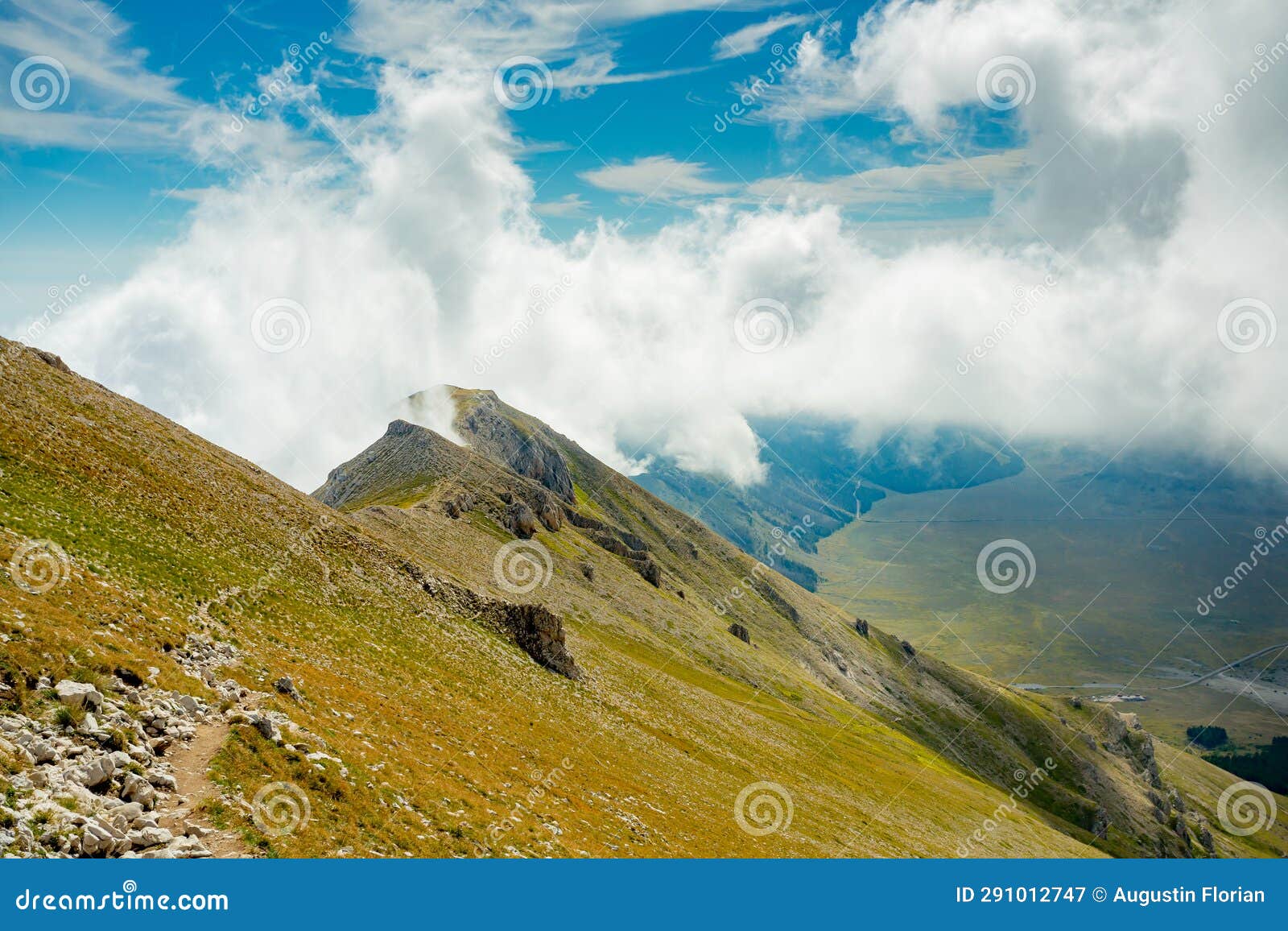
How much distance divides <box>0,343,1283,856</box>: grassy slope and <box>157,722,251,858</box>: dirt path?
0.57 metres

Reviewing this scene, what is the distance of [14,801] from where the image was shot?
17234 millimetres

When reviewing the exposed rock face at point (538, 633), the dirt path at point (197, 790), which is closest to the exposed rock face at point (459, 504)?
the exposed rock face at point (538, 633)

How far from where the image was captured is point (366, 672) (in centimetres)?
4566

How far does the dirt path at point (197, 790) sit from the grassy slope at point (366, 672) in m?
0.57

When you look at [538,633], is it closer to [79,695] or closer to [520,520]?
[79,695]

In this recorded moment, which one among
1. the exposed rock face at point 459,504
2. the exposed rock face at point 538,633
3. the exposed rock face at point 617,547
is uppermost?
the exposed rock face at point 617,547

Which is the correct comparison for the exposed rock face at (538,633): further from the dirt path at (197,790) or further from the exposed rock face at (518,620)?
the dirt path at (197,790)

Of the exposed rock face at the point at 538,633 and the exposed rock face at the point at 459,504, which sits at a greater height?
the exposed rock face at the point at 459,504

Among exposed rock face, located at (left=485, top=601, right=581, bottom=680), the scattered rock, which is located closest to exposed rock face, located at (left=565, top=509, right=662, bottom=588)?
exposed rock face, located at (left=485, top=601, right=581, bottom=680)

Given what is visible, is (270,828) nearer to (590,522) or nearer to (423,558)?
(423,558)

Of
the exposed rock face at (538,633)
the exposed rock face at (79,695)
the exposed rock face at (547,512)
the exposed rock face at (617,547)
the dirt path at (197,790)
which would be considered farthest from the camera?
the exposed rock face at (617,547)

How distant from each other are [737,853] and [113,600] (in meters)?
39.4

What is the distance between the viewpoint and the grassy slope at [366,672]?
86.8ft

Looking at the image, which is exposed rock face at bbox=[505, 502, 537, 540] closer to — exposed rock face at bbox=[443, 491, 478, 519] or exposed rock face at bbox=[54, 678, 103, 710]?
exposed rock face at bbox=[443, 491, 478, 519]
